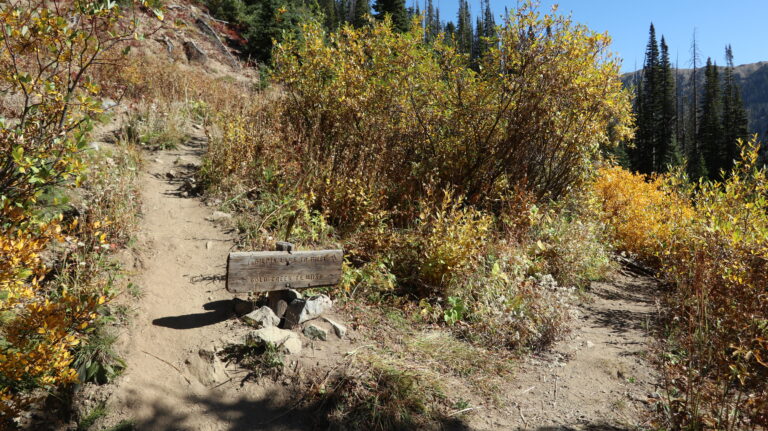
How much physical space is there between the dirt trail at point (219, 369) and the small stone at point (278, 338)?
0.52 ft

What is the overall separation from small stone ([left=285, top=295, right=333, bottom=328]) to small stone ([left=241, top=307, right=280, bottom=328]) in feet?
0.37

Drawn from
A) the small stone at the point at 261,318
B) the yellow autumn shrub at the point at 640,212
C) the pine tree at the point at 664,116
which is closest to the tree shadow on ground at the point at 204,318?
the small stone at the point at 261,318

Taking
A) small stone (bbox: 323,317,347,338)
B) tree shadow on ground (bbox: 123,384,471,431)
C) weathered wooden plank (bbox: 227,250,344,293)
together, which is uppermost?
weathered wooden plank (bbox: 227,250,344,293)

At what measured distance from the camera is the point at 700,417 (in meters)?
2.71

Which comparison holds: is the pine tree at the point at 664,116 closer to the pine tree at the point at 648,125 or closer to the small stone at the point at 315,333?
the pine tree at the point at 648,125

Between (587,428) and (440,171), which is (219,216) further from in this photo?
(587,428)

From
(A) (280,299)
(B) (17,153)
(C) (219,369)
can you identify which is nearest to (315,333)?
(A) (280,299)

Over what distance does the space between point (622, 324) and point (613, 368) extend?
45.8 inches

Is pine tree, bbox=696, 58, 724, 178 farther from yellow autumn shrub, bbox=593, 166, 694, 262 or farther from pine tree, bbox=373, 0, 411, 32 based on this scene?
yellow autumn shrub, bbox=593, 166, 694, 262

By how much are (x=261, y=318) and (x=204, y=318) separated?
1.65 ft

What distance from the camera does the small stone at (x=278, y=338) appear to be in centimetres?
330

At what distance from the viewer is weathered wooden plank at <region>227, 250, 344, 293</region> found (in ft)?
11.2

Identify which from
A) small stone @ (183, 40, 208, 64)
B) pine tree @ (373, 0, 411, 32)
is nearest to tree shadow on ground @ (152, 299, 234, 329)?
small stone @ (183, 40, 208, 64)

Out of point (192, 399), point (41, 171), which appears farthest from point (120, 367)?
point (41, 171)
